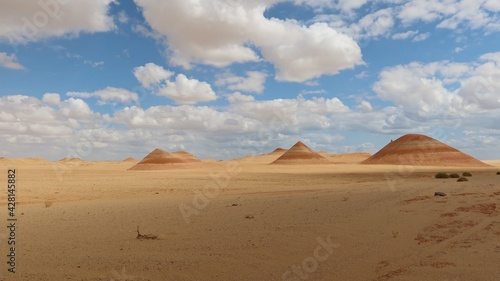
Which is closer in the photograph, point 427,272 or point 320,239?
point 427,272

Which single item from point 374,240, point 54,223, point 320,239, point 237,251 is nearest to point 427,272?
point 374,240

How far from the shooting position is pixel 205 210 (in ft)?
48.5

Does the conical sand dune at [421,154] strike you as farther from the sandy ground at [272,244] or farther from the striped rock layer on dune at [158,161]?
the sandy ground at [272,244]

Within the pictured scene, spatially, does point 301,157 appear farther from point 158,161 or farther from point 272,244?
point 272,244

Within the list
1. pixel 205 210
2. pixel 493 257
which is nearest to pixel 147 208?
pixel 205 210

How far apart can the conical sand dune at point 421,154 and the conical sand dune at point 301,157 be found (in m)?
23.4

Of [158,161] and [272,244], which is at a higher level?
[158,161]

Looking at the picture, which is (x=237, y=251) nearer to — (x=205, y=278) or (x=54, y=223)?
(x=205, y=278)

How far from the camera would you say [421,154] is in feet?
260

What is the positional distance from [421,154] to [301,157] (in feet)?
133

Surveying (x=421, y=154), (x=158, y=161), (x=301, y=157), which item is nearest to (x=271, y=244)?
(x=158, y=161)

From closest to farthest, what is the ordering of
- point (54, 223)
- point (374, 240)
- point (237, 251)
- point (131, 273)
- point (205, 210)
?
point (131, 273) < point (237, 251) < point (374, 240) < point (54, 223) < point (205, 210)

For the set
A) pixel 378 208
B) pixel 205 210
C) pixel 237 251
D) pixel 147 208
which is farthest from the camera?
pixel 147 208

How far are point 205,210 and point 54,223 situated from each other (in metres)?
5.53
